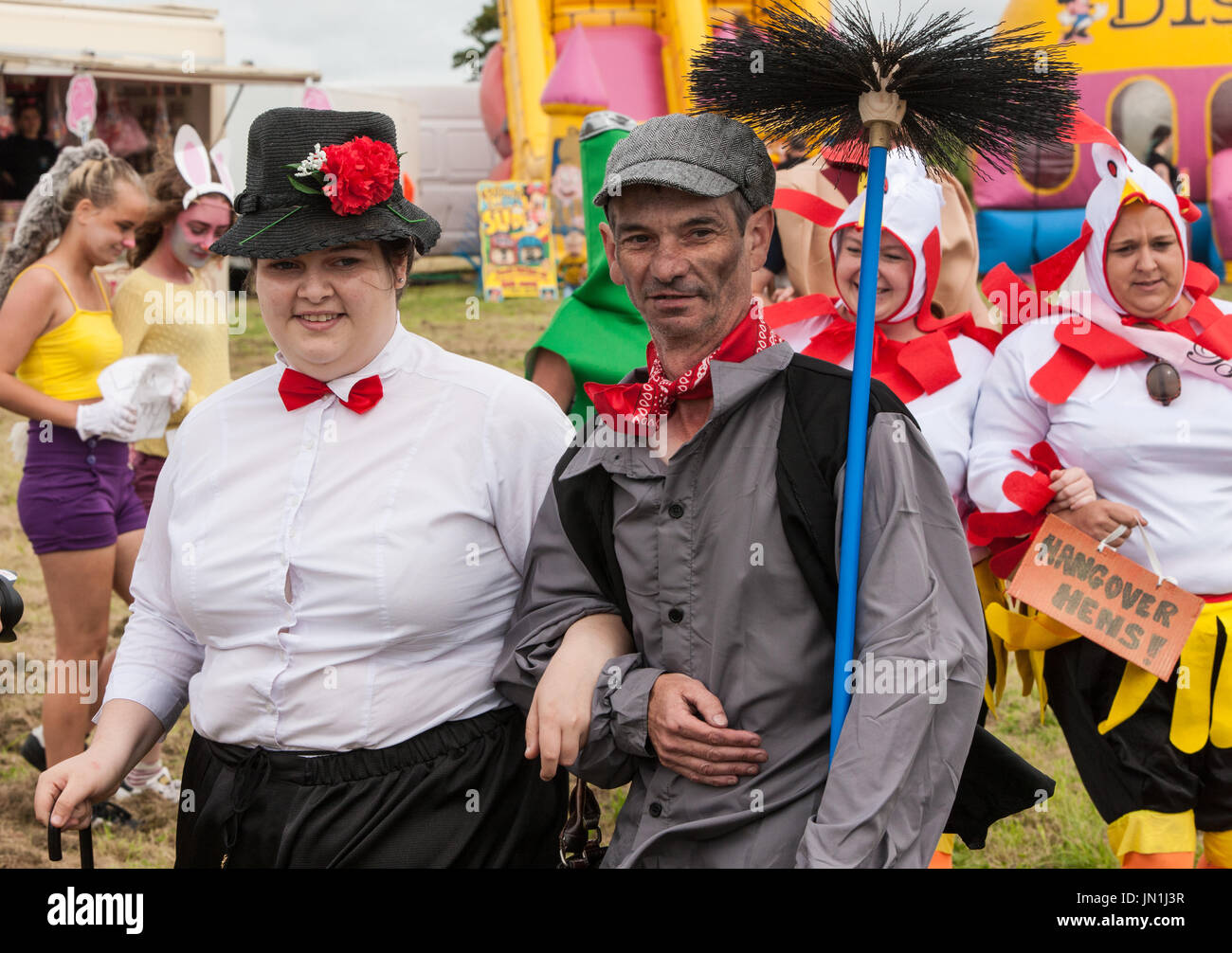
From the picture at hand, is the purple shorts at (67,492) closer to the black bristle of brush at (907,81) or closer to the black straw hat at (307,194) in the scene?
the black straw hat at (307,194)

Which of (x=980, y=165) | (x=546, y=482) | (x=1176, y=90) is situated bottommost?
(x=546, y=482)

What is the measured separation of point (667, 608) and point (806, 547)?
0.23 metres

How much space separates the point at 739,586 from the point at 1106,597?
56.3 inches

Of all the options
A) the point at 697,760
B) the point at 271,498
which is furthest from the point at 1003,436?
the point at 271,498

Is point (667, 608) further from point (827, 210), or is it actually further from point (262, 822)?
point (827, 210)

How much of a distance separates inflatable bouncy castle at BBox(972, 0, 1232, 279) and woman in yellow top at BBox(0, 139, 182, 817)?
276 inches

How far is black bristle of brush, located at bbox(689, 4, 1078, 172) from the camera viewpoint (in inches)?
70.4

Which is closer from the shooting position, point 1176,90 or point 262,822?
point 262,822

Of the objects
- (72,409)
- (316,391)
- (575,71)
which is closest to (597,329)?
(316,391)

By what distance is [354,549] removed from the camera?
2.01 m

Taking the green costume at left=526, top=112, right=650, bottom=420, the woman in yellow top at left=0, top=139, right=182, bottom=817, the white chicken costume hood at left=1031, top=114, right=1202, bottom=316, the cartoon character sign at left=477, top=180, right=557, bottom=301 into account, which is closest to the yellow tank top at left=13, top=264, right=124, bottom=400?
the woman in yellow top at left=0, top=139, right=182, bottom=817

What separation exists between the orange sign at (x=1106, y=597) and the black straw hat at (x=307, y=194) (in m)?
1.59

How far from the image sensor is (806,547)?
1.72m
